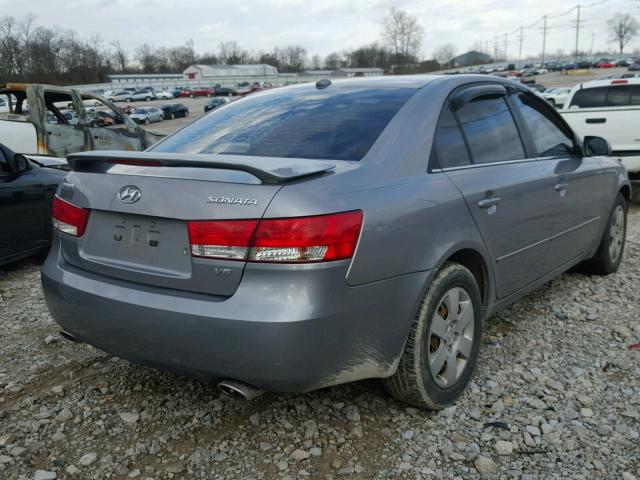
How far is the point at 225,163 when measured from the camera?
2264mm

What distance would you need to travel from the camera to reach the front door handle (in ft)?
9.56

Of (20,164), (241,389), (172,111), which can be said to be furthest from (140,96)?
(241,389)

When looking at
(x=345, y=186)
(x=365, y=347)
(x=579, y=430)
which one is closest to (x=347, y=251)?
(x=345, y=186)

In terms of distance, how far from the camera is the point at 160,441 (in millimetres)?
2639

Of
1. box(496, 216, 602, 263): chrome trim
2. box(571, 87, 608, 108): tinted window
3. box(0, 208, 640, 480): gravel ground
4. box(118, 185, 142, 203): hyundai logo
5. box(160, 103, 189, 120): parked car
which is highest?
box(118, 185, 142, 203): hyundai logo

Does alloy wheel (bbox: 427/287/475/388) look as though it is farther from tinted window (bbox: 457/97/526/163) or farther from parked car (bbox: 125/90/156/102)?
parked car (bbox: 125/90/156/102)

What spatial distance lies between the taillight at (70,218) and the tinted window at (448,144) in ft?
A: 5.25

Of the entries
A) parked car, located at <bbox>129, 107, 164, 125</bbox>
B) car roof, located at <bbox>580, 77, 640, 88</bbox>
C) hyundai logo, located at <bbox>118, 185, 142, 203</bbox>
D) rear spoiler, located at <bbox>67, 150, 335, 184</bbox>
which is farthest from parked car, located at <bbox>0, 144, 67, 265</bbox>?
parked car, located at <bbox>129, 107, 164, 125</bbox>

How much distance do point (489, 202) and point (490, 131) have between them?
0.53 m

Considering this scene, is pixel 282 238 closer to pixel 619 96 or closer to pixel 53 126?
pixel 53 126

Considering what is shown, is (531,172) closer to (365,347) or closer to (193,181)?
(365,347)

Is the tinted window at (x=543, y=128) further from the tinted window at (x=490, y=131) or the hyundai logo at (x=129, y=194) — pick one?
the hyundai logo at (x=129, y=194)

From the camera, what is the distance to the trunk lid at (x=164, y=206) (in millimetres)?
2193

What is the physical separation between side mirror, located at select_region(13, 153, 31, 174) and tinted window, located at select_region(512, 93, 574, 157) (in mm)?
4316
